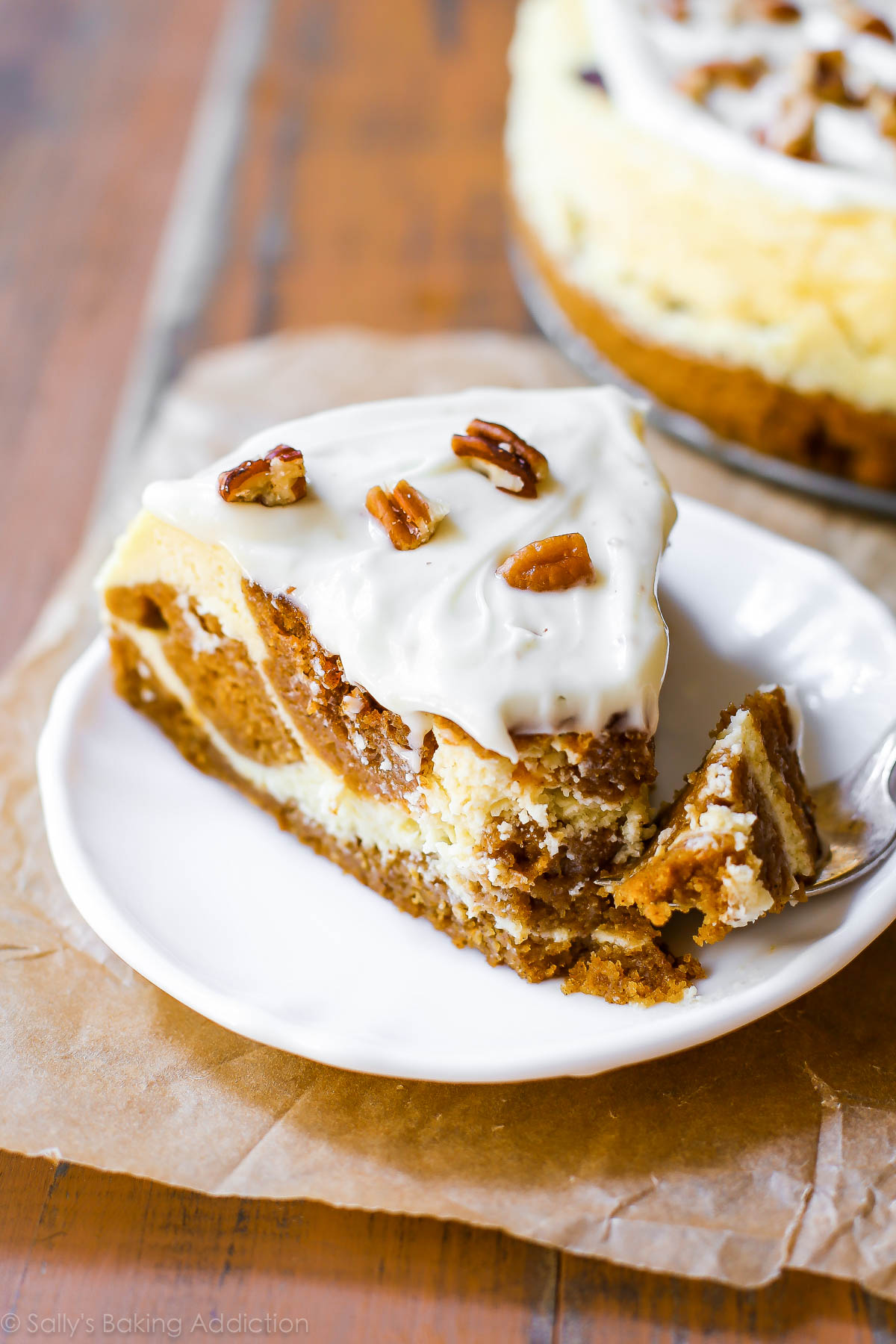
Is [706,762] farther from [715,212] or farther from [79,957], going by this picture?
[715,212]

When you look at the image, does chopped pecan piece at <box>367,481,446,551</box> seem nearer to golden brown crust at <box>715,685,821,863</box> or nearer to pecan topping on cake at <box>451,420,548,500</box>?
pecan topping on cake at <box>451,420,548,500</box>

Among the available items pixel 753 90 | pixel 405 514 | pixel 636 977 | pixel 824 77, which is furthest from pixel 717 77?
pixel 636 977

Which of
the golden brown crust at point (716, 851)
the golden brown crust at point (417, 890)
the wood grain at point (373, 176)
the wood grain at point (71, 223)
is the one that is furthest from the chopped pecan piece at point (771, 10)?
the golden brown crust at point (417, 890)

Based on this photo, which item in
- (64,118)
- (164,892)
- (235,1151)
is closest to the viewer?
(235,1151)

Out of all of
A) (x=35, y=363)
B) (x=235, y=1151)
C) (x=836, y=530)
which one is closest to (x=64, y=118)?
(x=35, y=363)

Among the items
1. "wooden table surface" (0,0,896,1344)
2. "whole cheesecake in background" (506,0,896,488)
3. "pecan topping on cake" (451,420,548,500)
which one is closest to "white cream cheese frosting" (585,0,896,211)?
"whole cheesecake in background" (506,0,896,488)

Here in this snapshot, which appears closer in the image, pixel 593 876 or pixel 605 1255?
pixel 605 1255
